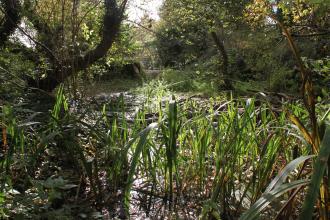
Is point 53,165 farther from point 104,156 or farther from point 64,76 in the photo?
point 64,76

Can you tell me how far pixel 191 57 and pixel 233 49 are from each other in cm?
461

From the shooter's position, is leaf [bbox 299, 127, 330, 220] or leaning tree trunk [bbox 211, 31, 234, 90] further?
leaning tree trunk [bbox 211, 31, 234, 90]

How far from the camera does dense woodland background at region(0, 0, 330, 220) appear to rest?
1.26 meters

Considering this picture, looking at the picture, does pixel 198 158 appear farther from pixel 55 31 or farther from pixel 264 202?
pixel 55 31

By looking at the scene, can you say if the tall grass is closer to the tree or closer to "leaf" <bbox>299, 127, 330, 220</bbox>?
"leaf" <bbox>299, 127, 330, 220</bbox>

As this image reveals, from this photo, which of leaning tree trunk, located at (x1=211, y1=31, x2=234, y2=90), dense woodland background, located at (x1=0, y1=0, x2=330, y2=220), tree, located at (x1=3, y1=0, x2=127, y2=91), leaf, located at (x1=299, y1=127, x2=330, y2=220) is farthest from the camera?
leaning tree trunk, located at (x1=211, y1=31, x2=234, y2=90)

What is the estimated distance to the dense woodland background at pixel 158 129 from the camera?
4.14 ft

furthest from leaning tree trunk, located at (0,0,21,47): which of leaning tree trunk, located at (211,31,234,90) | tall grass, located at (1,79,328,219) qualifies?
leaning tree trunk, located at (211,31,234,90)

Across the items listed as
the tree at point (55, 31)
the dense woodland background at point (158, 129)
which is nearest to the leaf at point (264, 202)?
the dense woodland background at point (158, 129)

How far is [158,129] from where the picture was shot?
1583 millimetres

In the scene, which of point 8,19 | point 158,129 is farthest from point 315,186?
point 8,19

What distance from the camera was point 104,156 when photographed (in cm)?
212

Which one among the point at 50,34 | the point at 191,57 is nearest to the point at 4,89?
the point at 50,34

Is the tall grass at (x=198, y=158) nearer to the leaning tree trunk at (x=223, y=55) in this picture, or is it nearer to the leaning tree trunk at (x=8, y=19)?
the leaning tree trunk at (x=8, y=19)
